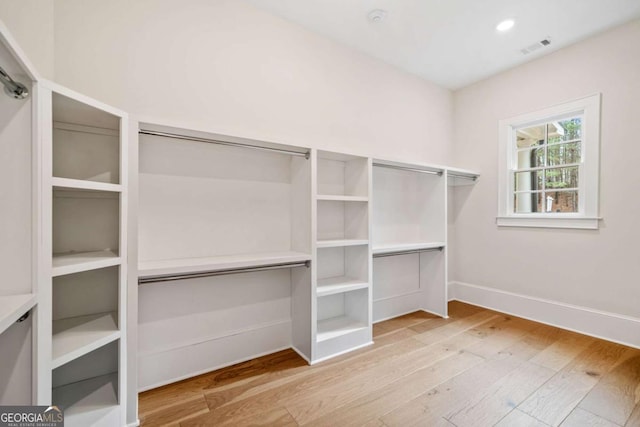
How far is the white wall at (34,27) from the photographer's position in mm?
1178

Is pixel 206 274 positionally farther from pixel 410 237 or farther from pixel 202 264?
pixel 410 237

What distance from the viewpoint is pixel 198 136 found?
1.73 m

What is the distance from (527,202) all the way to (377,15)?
262 centimetres

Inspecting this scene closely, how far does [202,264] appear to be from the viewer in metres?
1.64

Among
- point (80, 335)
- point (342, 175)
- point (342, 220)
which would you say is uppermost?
point (342, 175)

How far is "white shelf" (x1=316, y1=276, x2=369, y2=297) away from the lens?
2135 millimetres

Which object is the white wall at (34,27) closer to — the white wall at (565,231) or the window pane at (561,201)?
the white wall at (565,231)

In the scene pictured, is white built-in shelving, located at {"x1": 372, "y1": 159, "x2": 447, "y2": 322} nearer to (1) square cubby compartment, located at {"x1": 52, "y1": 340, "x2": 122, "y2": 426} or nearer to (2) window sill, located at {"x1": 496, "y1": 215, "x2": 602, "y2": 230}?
(2) window sill, located at {"x1": 496, "y1": 215, "x2": 602, "y2": 230}

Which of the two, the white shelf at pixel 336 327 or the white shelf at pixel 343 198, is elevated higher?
the white shelf at pixel 343 198

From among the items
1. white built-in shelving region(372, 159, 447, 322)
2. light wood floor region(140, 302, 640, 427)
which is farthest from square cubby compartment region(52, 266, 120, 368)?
white built-in shelving region(372, 159, 447, 322)

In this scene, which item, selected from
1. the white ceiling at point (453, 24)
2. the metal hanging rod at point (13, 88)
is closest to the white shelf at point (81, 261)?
the metal hanging rod at point (13, 88)

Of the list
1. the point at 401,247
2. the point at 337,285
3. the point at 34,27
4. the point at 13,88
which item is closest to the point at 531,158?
the point at 401,247

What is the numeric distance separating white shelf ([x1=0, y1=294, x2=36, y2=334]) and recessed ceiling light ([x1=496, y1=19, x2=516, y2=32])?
3.56 metres

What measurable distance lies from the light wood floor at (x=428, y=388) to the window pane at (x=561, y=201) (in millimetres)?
1255
